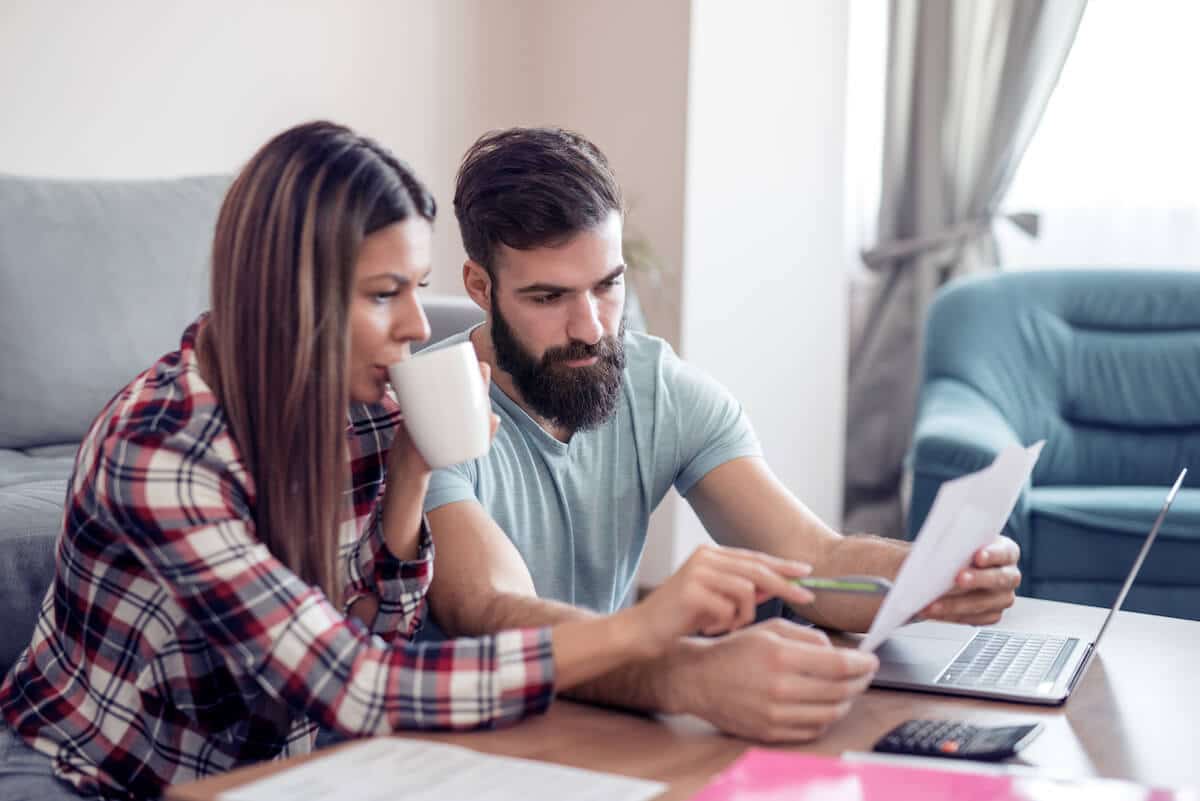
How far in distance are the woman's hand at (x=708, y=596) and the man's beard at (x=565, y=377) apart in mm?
548

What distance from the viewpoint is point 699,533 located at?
3492 mm

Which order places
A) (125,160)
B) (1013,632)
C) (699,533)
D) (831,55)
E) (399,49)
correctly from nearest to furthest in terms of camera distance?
(1013,632)
(125,160)
(399,49)
(699,533)
(831,55)

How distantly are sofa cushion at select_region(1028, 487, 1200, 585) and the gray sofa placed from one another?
123 centimetres

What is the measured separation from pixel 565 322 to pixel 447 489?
27 centimetres

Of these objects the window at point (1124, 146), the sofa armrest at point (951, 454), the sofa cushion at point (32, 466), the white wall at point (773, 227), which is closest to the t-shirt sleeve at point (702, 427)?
the sofa cushion at point (32, 466)

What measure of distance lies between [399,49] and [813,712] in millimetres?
2677

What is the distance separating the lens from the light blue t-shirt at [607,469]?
4.87 feet

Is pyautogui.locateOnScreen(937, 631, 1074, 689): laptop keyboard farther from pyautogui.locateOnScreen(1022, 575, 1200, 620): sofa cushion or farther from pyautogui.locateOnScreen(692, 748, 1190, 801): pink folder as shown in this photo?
pyautogui.locateOnScreen(1022, 575, 1200, 620): sofa cushion

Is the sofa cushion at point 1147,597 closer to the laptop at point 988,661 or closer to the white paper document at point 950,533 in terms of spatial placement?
the laptop at point 988,661

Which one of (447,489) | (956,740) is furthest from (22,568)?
(956,740)

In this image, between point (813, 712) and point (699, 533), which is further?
point (699, 533)

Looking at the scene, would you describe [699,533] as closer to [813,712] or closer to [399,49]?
[399,49]

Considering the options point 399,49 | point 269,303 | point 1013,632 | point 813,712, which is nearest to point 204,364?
point 269,303

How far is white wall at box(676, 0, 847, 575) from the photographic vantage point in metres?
3.38
